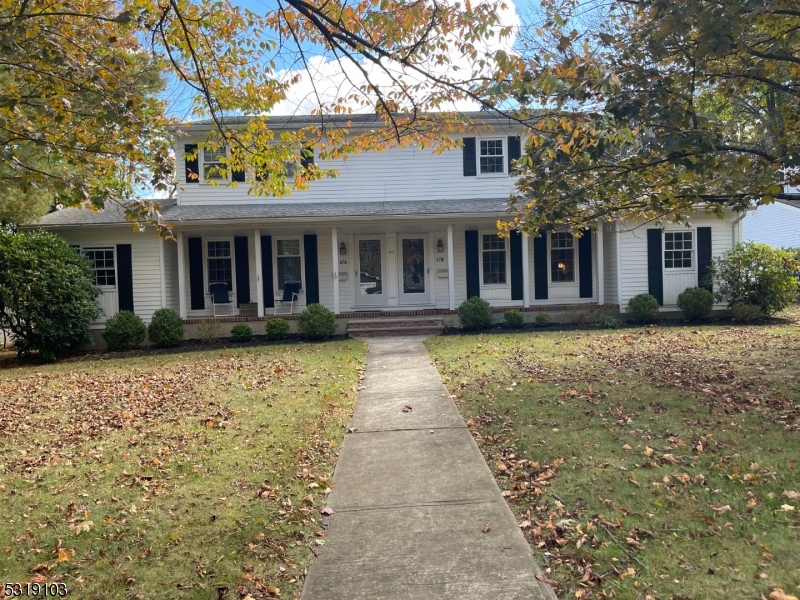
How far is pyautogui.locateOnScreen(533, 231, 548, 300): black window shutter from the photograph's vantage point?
16.8 m

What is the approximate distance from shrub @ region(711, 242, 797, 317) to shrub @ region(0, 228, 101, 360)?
17.2 metres

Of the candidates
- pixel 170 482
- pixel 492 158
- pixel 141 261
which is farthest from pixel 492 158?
pixel 170 482

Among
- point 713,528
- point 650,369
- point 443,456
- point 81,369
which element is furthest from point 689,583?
point 81,369

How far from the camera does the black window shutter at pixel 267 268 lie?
16.6m

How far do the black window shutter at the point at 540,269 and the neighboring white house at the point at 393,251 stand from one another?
30 millimetres

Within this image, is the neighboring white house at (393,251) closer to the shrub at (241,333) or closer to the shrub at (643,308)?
the shrub at (643,308)

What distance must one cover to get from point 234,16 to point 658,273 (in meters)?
13.8

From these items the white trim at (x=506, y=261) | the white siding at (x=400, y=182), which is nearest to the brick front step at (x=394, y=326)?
the white trim at (x=506, y=261)

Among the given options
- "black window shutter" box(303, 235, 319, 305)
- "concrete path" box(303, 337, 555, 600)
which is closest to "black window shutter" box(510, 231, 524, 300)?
"black window shutter" box(303, 235, 319, 305)

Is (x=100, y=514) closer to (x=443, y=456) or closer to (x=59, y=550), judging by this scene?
(x=59, y=550)

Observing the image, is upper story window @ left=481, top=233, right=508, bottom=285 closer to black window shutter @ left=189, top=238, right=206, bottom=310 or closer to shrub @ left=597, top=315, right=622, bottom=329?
shrub @ left=597, top=315, right=622, bottom=329

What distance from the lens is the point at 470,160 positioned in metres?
16.5

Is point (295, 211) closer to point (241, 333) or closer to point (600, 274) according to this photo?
point (241, 333)

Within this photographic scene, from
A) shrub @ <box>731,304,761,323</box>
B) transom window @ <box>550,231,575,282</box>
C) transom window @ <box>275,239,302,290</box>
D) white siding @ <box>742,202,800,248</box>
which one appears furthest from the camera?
white siding @ <box>742,202,800,248</box>
